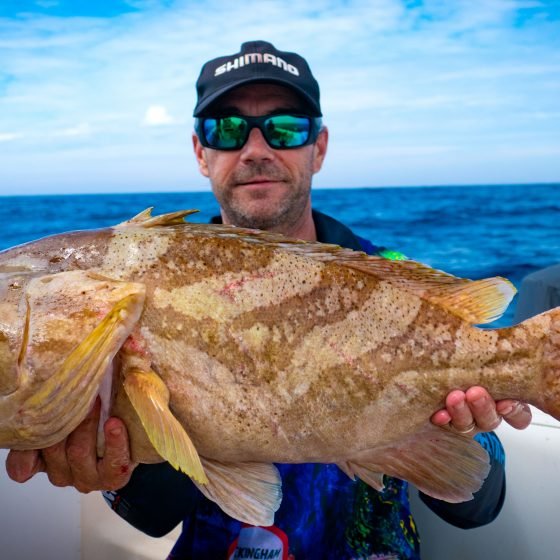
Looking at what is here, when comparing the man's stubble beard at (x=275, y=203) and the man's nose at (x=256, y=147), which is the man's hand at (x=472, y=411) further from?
the man's nose at (x=256, y=147)

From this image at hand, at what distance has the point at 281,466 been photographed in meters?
2.83

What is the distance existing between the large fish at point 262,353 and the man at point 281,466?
0.50 feet

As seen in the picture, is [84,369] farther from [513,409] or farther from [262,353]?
[513,409]

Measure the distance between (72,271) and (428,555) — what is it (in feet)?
8.69

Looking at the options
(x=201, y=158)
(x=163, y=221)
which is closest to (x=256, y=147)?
(x=201, y=158)

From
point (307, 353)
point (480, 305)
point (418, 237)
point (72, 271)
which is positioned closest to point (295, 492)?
point (307, 353)

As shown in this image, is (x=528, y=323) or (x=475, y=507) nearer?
(x=528, y=323)

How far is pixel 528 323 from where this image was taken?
203cm

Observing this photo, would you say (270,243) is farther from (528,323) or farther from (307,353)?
(528,323)

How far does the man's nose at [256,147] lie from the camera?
3537mm

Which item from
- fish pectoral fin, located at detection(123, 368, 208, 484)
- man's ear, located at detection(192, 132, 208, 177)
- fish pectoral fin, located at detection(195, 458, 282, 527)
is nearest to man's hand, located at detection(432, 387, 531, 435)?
fish pectoral fin, located at detection(195, 458, 282, 527)

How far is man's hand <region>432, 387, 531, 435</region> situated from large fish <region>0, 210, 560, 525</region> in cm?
3

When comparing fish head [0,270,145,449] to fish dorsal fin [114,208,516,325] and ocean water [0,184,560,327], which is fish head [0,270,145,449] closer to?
fish dorsal fin [114,208,516,325]

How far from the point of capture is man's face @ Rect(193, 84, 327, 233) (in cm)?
358
